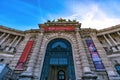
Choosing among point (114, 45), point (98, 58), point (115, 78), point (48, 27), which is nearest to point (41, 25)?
point (48, 27)

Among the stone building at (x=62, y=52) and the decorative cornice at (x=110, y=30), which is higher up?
the decorative cornice at (x=110, y=30)

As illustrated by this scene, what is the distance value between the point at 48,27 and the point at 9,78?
15936 millimetres

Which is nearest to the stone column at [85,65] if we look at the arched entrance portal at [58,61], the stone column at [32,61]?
the arched entrance portal at [58,61]

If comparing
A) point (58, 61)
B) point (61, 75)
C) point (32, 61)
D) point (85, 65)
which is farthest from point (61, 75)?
point (32, 61)

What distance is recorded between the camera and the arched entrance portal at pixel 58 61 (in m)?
19.7

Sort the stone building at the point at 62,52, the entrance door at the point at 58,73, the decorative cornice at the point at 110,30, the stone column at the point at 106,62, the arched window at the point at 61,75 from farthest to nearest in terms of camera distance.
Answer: the decorative cornice at the point at 110,30 → the arched window at the point at 61,75 → the entrance door at the point at 58,73 → the stone building at the point at 62,52 → the stone column at the point at 106,62

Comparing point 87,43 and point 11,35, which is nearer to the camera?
point 87,43

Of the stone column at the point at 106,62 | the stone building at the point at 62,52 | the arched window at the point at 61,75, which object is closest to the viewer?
the stone column at the point at 106,62

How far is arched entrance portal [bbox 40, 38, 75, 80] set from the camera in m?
19.7

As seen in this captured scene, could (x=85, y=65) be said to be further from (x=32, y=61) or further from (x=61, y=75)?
(x=32, y=61)

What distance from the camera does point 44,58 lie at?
21766 millimetres

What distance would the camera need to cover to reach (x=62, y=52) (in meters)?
23.2

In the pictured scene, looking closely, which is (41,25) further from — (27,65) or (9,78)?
(9,78)

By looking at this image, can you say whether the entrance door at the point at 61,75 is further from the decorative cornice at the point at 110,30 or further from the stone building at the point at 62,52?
the decorative cornice at the point at 110,30
